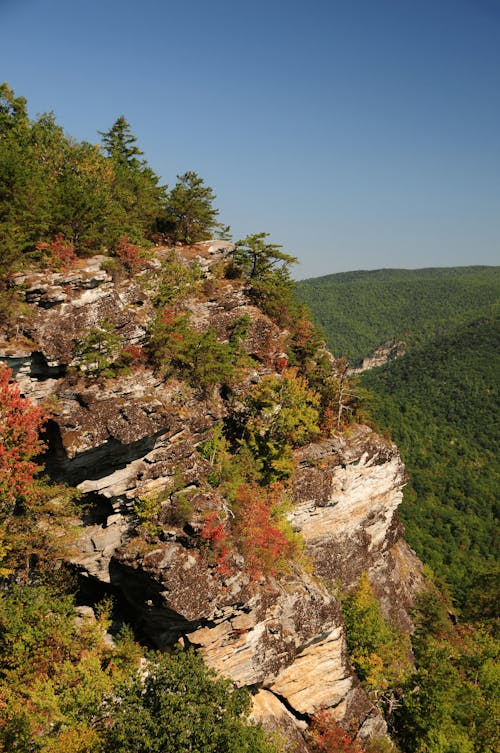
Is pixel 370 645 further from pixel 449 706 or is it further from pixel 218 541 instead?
pixel 218 541

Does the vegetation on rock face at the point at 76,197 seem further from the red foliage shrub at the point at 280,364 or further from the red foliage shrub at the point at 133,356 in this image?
the red foliage shrub at the point at 280,364

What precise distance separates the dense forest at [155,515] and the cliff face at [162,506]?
602 millimetres

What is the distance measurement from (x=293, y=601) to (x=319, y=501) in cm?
591

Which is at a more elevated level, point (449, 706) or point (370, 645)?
point (370, 645)

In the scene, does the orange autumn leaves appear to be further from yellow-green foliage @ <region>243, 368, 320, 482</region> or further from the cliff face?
yellow-green foliage @ <region>243, 368, 320, 482</region>

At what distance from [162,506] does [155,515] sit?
1.39 feet

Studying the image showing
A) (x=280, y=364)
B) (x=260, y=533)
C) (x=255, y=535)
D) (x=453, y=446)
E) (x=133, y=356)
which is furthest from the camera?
(x=453, y=446)

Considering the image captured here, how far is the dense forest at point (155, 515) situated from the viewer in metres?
12.9

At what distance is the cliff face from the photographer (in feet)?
52.2

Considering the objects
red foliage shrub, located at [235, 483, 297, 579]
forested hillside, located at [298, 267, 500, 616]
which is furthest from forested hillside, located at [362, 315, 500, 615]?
red foliage shrub, located at [235, 483, 297, 579]

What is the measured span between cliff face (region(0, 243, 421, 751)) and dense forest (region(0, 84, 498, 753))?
1.97ft

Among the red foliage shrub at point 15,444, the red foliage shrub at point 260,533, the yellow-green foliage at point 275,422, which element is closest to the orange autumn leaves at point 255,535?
the red foliage shrub at point 260,533

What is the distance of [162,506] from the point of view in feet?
55.4

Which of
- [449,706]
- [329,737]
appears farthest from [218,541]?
[449,706]
